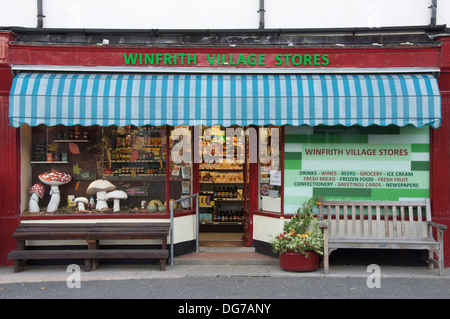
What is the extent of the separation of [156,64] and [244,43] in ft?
5.78

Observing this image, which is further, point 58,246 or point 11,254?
point 58,246

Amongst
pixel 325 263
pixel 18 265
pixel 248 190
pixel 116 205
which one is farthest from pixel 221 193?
pixel 18 265

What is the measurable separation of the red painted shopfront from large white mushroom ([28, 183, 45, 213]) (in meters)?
0.26

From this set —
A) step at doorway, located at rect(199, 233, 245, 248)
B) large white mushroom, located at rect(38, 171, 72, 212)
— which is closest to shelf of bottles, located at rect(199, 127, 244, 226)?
step at doorway, located at rect(199, 233, 245, 248)

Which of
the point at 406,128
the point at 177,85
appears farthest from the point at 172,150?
the point at 406,128

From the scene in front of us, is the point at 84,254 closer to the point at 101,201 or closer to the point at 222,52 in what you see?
the point at 101,201

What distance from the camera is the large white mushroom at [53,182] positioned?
861cm

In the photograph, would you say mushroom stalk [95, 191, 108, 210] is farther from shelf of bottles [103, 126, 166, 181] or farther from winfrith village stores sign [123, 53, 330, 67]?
winfrith village stores sign [123, 53, 330, 67]

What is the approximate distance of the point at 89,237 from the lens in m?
7.93

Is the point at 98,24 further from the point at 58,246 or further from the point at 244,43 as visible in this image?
the point at 58,246

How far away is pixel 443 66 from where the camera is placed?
8055mm

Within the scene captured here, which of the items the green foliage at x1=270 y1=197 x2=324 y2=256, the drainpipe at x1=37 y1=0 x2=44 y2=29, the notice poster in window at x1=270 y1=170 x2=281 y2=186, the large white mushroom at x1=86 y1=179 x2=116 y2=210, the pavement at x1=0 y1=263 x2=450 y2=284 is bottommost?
the pavement at x1=0 y1=263 x2=450 y2=284

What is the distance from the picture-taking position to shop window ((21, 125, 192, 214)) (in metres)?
8.78

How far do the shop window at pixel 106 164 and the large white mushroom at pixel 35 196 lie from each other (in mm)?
Answer: 176
